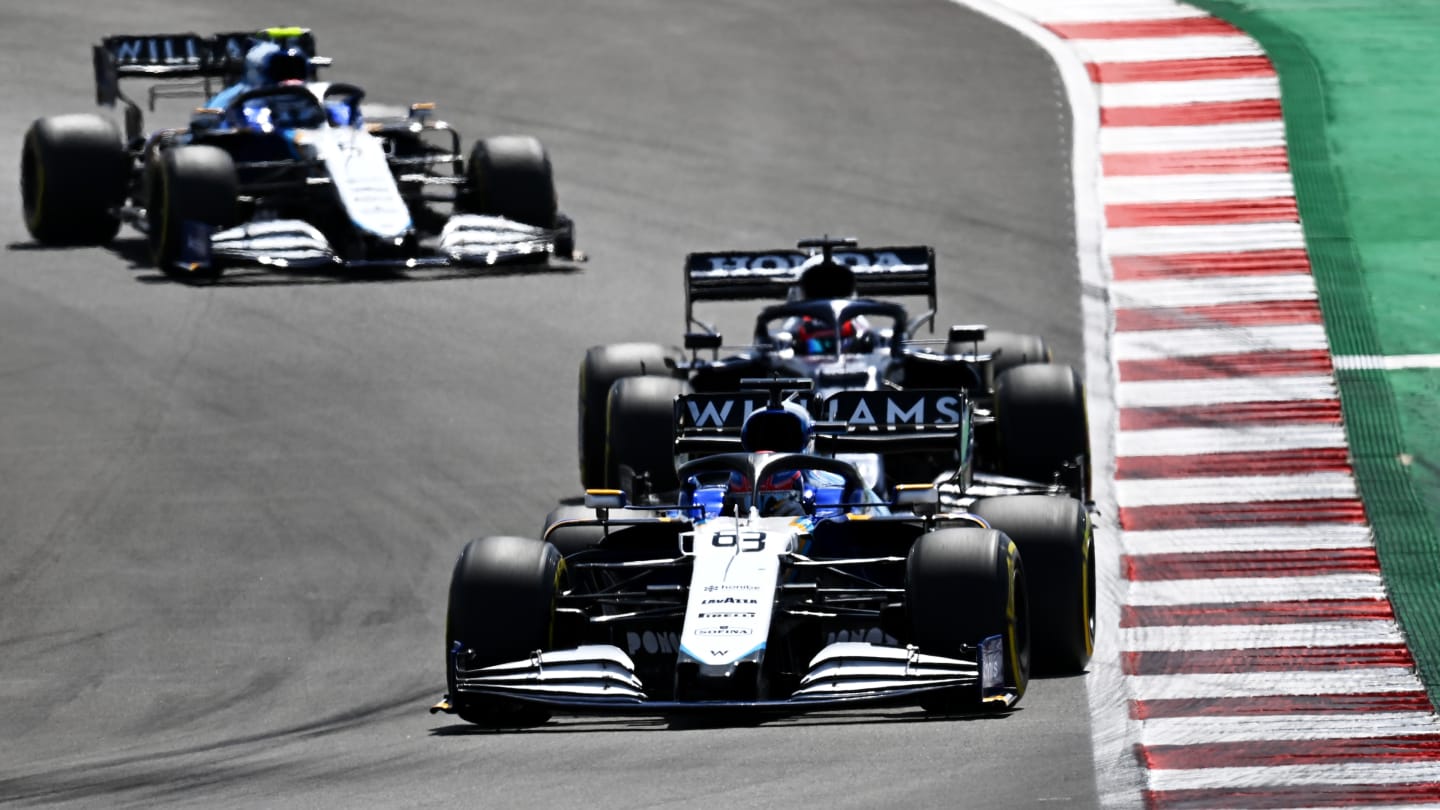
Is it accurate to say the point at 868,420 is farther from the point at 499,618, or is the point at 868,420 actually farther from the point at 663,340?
the point at 663,340

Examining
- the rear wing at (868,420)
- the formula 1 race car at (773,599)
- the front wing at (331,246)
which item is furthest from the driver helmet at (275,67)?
the formula 1 race car at (773,599)

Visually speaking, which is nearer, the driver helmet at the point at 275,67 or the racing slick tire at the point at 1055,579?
the racing slick tire at the point at 1055,579

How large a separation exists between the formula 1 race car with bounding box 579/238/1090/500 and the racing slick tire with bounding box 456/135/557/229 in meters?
→ 4.62

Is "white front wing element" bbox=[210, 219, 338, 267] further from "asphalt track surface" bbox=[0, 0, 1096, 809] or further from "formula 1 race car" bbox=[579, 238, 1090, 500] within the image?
"formula 1 race car" bbox=[579, 238, 1090, 500]

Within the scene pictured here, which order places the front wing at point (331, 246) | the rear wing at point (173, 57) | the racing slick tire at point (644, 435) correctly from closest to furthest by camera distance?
the racing slick tire at point (644, 435), the front wing at point (331, 246), the rear wing at point (173, 57)

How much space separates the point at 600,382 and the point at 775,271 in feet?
4.65

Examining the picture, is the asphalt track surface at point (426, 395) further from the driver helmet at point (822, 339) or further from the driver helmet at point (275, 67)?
the driver helmet at point (822, 339)

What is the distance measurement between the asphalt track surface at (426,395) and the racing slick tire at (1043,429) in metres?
3.14

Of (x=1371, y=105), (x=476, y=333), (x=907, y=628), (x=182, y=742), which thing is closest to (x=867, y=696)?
(x=907, y=628)

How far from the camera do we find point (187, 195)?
77.2ft

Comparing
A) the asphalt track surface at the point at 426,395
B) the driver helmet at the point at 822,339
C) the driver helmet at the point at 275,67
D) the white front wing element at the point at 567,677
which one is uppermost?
the driver helmet at the point at 275,67

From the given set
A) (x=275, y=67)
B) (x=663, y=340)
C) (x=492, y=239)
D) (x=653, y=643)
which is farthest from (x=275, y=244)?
(x=653, y=643)

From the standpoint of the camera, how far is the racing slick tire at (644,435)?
19.0 m

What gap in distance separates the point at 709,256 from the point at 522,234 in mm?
4666
